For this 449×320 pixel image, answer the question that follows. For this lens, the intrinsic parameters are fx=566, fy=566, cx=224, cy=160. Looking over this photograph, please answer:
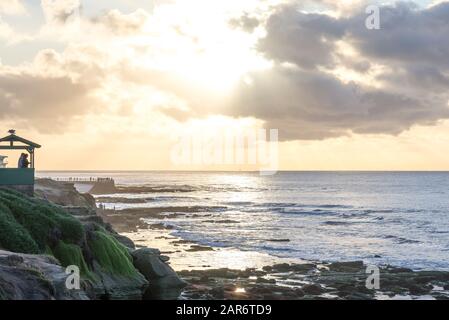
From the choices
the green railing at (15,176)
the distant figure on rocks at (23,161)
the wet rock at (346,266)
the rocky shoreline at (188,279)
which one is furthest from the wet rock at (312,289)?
the distant figure on rocks at (23,161)

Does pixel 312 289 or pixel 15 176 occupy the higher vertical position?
pixel 15 176

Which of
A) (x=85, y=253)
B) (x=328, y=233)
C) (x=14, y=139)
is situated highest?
(x=14, y=139)

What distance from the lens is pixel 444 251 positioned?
48250 millimetres

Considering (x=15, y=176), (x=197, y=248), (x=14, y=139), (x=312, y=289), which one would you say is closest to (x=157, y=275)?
(x=312, y=289)

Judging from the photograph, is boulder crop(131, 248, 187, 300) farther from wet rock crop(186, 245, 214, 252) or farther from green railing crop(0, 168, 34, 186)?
wet rock crop(186, 245, 214, 252)

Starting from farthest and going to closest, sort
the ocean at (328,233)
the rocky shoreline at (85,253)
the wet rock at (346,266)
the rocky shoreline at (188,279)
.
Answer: the ocean at (328,233) < the wet rock at (346,266) < the rocky shoreline at (85,253) < the rocky shoreline at (188,279)

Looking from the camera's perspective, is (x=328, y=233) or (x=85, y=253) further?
(x=328, y=233)

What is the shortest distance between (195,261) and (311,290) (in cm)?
1212

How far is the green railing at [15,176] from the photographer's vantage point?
3231 cm

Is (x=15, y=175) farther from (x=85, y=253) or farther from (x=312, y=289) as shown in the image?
(x=312, y=289)

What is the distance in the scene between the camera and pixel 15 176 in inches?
1286

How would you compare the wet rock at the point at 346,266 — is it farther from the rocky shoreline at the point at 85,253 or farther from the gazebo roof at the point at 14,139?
the gazebo roof at the point at 14,139

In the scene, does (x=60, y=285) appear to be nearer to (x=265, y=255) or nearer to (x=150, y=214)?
(x=265, y=255)
